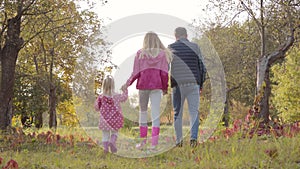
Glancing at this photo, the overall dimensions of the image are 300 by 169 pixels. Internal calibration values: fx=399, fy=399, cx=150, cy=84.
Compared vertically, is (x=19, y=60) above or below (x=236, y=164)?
above

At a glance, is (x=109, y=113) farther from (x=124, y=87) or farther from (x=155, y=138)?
(x=155, y=138)

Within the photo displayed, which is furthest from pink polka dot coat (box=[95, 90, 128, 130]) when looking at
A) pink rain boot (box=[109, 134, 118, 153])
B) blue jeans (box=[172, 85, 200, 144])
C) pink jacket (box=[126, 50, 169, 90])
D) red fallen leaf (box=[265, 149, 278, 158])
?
red fallen leaf (box=[265, 149, 278, 158])

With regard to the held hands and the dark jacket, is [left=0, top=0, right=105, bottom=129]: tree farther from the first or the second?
the dark jacket

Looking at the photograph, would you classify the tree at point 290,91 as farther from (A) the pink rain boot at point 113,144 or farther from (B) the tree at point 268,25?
(A) the pink rain boot at point 113,144

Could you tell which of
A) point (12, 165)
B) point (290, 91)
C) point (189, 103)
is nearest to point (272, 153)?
point (189, 103)

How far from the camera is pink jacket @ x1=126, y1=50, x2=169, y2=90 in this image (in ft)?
24.4

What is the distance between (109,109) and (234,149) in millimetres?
2702

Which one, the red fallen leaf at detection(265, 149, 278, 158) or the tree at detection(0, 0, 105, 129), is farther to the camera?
the tree at detection(0, 0, 105, 129)

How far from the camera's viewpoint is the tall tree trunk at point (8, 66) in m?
12.6

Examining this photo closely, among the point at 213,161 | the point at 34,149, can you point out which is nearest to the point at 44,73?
the point at 34,149

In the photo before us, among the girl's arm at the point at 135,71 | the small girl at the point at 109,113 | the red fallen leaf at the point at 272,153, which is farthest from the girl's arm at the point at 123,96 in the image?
the red fallen leaf at the point at 272,153

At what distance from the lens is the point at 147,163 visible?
6652mm

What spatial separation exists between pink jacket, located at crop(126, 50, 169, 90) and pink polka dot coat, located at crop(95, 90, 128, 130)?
0.99 metres

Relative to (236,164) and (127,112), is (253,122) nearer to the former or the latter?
(127,112)
